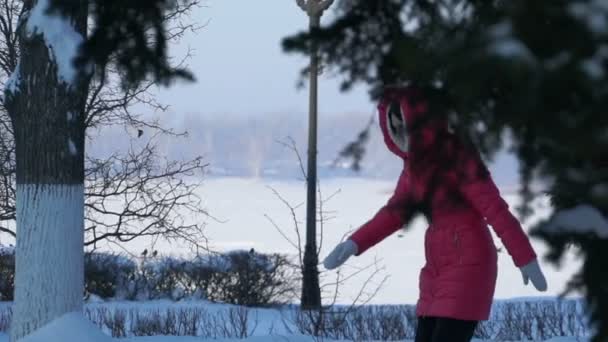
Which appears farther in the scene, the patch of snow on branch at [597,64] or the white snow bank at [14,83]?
the white snow bank at [14,83]

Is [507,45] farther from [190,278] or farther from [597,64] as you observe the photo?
[190,278]

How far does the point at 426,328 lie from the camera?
4.89 m

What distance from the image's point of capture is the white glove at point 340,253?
5.05m

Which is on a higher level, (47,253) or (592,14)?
(592,14)

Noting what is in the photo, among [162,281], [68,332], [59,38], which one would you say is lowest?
[162,281]

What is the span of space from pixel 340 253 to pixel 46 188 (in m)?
2.20

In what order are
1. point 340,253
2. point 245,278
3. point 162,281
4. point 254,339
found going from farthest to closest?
point 162,281, point 245,278, point 254,339, point 340,253

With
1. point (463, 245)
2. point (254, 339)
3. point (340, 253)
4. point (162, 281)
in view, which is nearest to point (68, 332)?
point (254, 339)

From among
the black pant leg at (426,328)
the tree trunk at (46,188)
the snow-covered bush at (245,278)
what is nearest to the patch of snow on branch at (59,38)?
the tree trunk at (46,188)

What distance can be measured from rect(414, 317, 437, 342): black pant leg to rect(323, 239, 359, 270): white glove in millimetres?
450

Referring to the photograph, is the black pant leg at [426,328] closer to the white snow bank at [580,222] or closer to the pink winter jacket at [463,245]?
the pink winter jacket at [463,245]

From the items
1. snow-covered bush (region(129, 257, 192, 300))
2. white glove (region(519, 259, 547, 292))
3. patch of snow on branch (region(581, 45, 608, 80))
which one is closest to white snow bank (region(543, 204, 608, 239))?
patch of snow on branch (region(581, 45, 608, 80))

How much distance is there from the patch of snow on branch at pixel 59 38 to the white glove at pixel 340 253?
6.91 feet

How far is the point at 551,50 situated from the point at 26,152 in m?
4.93
